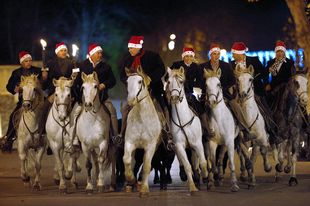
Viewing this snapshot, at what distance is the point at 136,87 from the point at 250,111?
3273mm

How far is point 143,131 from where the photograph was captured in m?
16.5

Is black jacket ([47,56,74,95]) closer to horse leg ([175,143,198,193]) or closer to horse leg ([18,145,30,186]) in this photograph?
horse leg ([18,145,30,186])

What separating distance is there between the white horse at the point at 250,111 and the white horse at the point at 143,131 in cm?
215

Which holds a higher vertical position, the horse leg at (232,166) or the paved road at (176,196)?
the horse leg at (232,166)

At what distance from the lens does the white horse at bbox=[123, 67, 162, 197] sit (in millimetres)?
16375

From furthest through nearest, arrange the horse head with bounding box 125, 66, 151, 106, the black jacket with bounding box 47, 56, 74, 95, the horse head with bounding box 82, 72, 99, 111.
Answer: the black jacket with bounding box 47, 56, 74, 95, the horse head with bounding box 82, 72, 99, 111, the horse head with bounding box 125, 66, 151, 106

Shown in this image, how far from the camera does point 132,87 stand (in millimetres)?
16047

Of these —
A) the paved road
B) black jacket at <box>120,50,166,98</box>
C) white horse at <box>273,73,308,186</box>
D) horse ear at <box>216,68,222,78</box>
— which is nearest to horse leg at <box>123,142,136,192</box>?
the paved road

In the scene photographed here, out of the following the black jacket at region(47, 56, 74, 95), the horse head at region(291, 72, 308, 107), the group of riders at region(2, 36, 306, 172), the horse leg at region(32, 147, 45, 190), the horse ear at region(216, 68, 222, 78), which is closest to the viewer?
the horse ear at region(216, 68, 222, 78)

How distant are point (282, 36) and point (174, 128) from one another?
80.4 ft

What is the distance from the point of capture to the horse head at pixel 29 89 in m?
18.0

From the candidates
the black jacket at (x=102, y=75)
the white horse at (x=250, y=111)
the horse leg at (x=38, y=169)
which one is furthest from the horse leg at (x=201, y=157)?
the horse leg at (x=38, y=169)

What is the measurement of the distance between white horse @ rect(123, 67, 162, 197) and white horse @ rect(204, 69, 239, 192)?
130 centimetres

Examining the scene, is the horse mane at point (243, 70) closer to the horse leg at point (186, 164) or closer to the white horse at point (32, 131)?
the horse leg at point (186, 164)
